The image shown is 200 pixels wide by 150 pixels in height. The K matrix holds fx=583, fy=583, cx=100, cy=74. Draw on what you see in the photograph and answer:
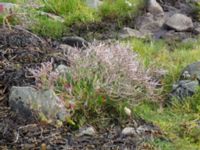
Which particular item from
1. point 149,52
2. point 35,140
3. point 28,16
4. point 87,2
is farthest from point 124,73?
point 87,2

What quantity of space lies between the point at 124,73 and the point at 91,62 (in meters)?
0.31

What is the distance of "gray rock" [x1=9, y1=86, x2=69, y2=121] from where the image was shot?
15.7ft

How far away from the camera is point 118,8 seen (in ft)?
28.7

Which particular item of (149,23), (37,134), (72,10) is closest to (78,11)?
(72,10)

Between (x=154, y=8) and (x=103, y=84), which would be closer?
(x=103, y=84)

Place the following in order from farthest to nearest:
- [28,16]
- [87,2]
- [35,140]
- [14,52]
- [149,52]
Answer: [87,2]
[28,16]
[149,52]
[14,52]
[35,140]

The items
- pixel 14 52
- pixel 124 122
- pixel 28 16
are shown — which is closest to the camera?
pixel 124 122

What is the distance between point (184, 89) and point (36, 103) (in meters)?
1.66

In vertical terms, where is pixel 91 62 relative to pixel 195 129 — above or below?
above

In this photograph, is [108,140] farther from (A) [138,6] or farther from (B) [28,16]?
(A) [138,6]

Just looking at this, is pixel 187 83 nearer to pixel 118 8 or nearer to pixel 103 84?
pixel 103 84

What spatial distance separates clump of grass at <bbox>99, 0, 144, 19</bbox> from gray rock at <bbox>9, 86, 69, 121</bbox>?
393 cm

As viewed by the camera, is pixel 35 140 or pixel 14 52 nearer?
pixel 35 140

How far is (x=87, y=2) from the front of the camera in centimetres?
888
